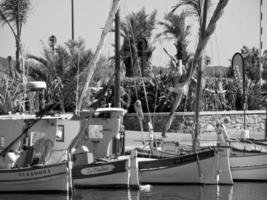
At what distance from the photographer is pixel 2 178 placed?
2266 cm

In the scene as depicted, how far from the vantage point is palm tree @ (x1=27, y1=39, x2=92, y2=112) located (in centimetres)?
3853

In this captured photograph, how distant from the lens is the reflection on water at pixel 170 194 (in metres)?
22.0

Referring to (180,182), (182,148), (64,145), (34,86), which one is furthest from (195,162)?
(34,86)

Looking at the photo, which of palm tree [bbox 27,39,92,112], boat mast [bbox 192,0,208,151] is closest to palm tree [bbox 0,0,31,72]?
palm tree [bbox 27,39,92,112]

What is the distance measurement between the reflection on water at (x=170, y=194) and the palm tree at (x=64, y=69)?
14629 millimetres

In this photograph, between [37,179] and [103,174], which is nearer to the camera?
[37,179]

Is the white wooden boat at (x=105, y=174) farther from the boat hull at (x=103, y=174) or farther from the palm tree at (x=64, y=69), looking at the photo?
the palm tree at (x=64, y=69)

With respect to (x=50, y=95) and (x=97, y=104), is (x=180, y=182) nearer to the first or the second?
(x=97, y=104)

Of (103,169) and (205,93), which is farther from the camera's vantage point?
(205,93)

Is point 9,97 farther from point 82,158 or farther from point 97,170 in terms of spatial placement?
point 97,170

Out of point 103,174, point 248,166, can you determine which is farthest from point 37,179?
point 248,166

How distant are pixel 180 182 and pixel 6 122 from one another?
6.05m

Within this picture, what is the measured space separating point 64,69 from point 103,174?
1706 centimetres

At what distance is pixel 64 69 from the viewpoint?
39.6 meters
